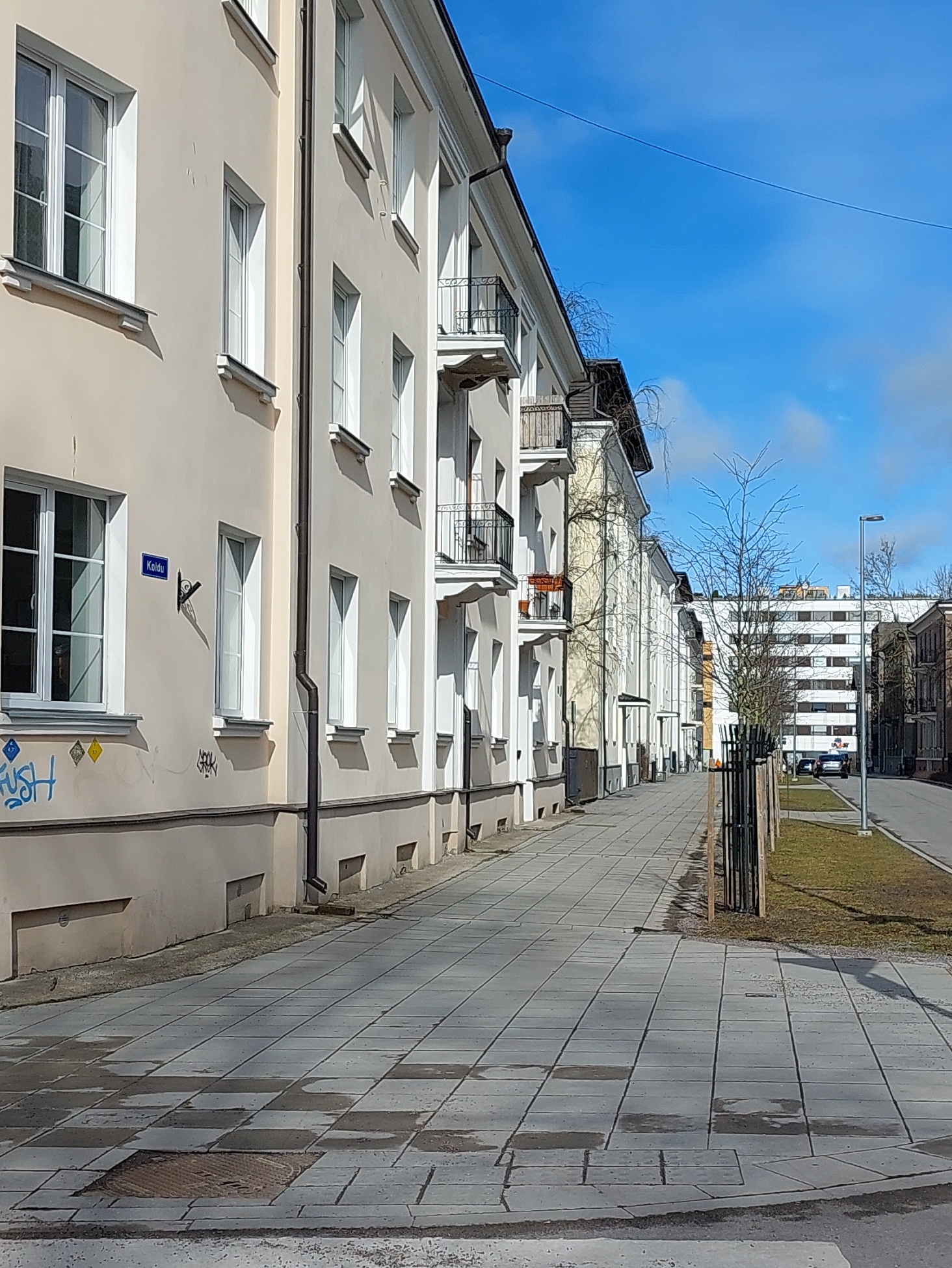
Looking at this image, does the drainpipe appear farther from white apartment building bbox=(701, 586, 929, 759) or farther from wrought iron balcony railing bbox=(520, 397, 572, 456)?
white apartment building bbox=(701, 586, 929, 759)

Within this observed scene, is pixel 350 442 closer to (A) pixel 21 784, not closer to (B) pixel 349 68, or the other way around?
(B) pixel 349 68

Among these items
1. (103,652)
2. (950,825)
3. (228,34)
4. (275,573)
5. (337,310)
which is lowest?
(950,825)

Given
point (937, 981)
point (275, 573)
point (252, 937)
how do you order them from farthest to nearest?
1. point (275, 573)
2. point (252, 937)
3. point (937, 981)

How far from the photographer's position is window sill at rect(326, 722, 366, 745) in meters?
15.8

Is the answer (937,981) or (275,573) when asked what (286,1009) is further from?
(275,573)

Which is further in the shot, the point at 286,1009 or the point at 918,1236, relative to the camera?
the point at 286,1009

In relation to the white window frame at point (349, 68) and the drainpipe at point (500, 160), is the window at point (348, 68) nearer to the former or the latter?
the white window frame at point (349, 68)

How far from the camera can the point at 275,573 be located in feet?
46.6

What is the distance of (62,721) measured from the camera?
34.2ft

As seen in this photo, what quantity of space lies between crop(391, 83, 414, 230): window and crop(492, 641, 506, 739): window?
30.0 ft

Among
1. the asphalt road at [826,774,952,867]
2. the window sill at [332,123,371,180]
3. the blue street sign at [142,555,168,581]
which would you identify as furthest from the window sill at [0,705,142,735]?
the asphalt road at [826,774,952,867]

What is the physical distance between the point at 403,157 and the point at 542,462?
33.6 ft

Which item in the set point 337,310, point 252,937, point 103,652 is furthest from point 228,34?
point 252,937

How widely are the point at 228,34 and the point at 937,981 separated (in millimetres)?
9976
